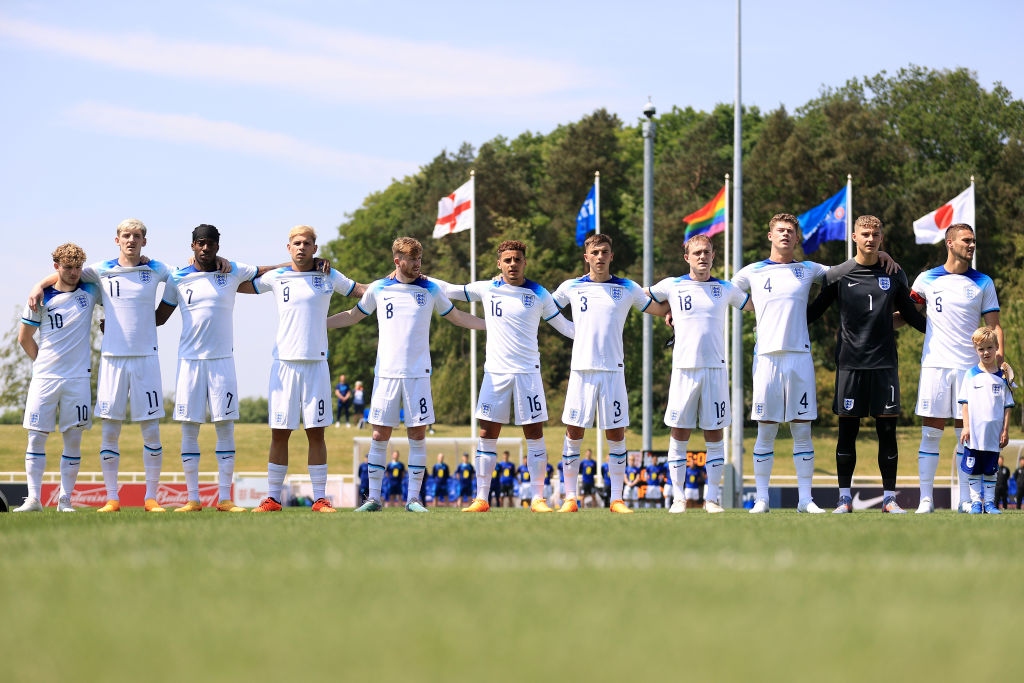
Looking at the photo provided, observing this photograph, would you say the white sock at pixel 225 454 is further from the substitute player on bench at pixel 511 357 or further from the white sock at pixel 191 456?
the substitute player on bench at pixel 511 357

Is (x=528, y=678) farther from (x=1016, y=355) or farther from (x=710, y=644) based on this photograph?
(x=1016, y=355)

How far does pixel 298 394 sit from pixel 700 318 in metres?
3.76

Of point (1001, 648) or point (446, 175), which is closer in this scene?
point (1001, 648)

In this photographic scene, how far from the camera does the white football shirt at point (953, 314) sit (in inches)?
396

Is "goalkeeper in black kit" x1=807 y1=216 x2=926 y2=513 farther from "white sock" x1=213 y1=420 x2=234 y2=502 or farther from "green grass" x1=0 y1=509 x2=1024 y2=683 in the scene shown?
"white sock" x1=213 y1=420 x2=234 y2=502

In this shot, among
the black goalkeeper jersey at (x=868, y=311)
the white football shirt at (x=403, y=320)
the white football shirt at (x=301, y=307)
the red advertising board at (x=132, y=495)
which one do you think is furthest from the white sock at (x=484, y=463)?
the red advertising board at (x=132, y=495)

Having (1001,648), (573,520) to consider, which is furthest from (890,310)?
(1001,648)

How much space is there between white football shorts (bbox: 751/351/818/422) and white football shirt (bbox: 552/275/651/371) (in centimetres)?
136

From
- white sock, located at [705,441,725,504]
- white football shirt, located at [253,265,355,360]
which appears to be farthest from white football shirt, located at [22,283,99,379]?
white sock, located at [705,441,725,504]

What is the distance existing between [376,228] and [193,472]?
63.6 meters

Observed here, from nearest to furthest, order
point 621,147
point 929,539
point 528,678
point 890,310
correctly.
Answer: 1. point 528,678
2. point 929,539
3. point 890,310
4. point 621,147

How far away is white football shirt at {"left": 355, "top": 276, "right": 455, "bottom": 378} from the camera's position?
1005 cm

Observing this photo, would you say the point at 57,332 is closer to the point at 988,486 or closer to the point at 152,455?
the point at 152,455

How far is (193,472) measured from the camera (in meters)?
→ 10.2
